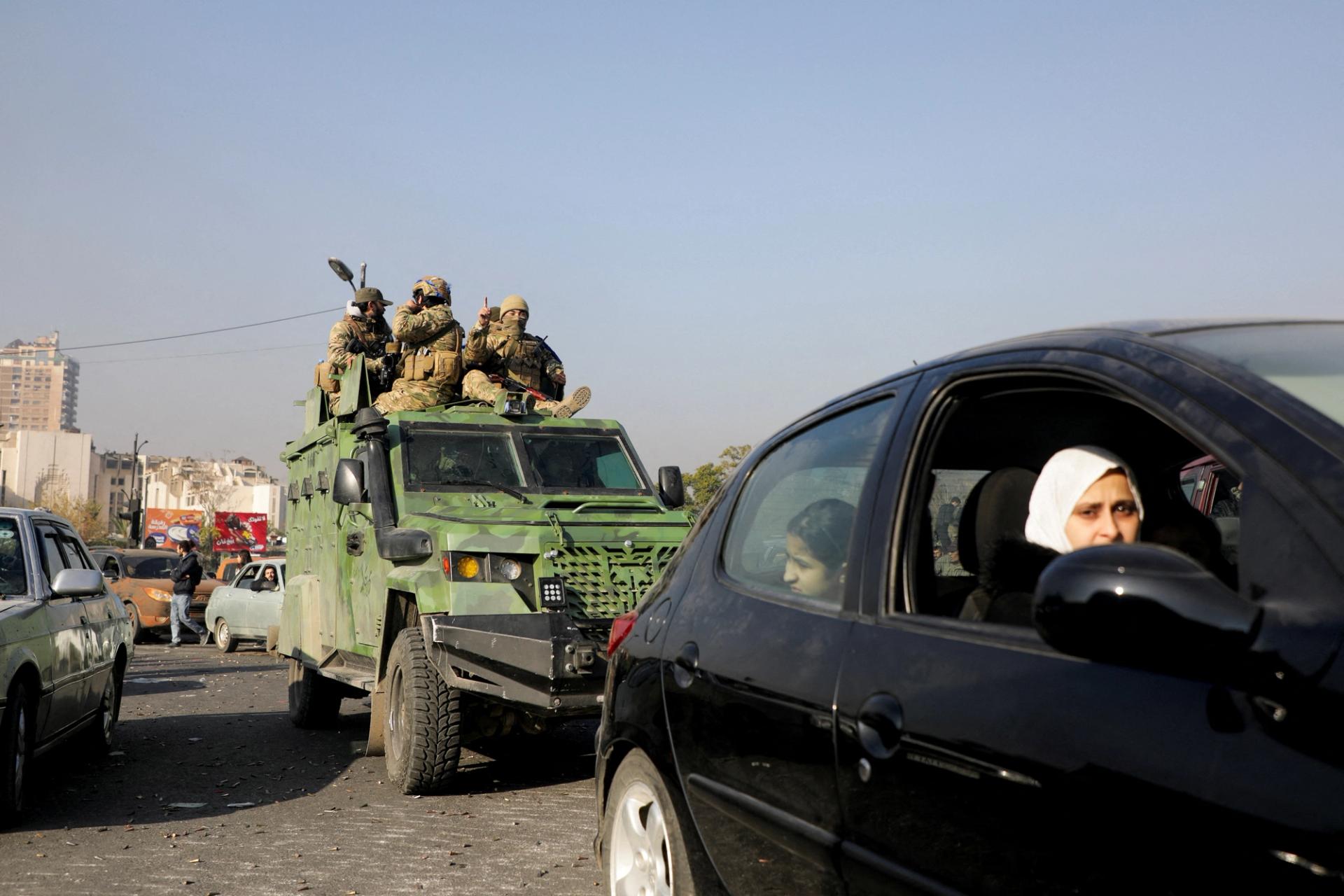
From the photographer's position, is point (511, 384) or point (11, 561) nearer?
point (11, 561)

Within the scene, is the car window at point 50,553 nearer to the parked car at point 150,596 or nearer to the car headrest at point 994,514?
the car headrest at point 994,514

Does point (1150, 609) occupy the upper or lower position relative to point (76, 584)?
lower

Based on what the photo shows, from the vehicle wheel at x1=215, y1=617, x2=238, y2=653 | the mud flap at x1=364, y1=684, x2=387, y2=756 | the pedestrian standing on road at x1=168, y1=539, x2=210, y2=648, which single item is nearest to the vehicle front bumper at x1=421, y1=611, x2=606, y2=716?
the mud flap at x1=364, y1=684, x2=387, y2=756

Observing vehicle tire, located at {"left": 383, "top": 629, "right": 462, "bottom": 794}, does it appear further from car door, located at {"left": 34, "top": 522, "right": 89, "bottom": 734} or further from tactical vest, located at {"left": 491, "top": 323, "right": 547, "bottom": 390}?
tactical vest, located at {"left": 491, "top": 323, "right": 547, "bottom": 390}

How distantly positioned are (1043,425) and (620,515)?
5742 millimetres

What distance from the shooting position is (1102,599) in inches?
72.4

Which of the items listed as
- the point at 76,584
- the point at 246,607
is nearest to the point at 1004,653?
the point at 76,584

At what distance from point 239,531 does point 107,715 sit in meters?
77.6

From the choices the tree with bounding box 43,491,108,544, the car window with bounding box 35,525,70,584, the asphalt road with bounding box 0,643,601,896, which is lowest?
the asphalt road with bounding box 0,643,601,896

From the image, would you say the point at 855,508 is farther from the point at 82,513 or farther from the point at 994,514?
the point at 82,513

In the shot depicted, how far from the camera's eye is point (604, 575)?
8.30 m

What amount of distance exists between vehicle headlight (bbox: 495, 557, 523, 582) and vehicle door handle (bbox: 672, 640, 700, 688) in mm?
4662

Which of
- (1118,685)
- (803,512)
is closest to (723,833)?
(803,512)

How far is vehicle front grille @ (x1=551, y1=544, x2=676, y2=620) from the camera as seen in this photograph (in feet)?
26.7
